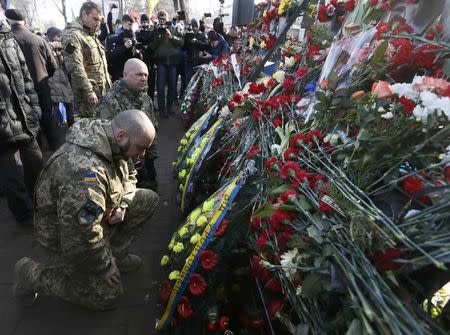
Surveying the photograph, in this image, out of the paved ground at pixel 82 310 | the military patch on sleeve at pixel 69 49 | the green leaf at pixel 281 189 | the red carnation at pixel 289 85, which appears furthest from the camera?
the military patch on sleeve at pixel 69 49

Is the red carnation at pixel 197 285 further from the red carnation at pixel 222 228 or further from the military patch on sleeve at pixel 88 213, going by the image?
the military patch on sleeve at pixel 88 213

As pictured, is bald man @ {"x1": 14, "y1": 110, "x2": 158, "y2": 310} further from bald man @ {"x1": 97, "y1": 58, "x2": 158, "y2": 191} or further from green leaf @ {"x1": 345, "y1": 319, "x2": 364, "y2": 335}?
green leaf @ {"x1": 345, "y1": 319, "x2": 364, "y2": 335}

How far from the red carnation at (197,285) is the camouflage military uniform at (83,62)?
2870 mm

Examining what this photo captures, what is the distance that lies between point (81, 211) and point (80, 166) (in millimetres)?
284

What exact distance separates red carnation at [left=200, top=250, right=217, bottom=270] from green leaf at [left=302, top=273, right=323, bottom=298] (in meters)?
0.74

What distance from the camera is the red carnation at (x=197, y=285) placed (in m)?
1.89

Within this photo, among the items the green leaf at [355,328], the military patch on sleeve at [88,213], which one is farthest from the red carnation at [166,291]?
the green leaf at [355,328]

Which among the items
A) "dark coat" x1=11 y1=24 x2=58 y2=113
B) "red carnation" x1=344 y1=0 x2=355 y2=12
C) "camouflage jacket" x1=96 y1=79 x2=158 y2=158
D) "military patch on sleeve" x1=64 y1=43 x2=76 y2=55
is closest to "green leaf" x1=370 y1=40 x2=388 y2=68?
"red carnation" x1=344 y1=0 x2=355 y2=12

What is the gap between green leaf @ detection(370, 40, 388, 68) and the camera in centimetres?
191

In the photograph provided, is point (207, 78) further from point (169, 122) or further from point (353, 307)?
point (353, 307)

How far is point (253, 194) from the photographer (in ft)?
6.64

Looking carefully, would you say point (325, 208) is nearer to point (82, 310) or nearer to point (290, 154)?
point (290, 154)

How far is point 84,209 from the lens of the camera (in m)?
2.12

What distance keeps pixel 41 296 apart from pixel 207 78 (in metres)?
4.39
